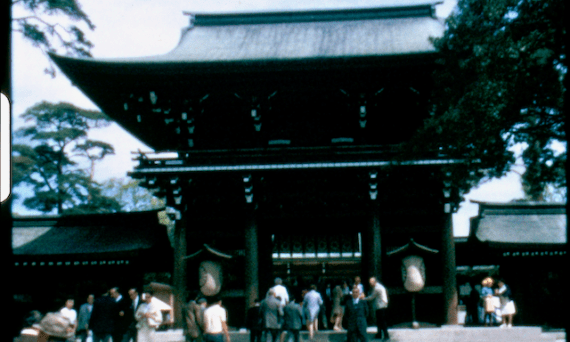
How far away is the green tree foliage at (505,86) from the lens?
947 cm

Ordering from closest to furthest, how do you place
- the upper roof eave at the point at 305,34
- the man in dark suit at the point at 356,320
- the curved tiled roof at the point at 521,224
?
the man in dark suit at the point at 356,320 → the curved tiled roof at the point at 521,224 → the upper roof eave at the point at 305,34

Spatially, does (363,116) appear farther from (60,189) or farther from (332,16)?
(60,189)

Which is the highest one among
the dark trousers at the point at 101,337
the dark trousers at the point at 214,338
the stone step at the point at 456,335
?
the dark trousers at the point at 214,338

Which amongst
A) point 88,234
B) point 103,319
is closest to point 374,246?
point 103,319

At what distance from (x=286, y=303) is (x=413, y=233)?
16.6 ft

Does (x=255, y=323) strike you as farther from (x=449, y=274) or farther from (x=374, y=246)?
(x=449, y=274)

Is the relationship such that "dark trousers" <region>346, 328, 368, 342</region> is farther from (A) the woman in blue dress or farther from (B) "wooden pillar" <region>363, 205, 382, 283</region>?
(B) "wooden pillar" <region>363, 205, 382, 283</region>

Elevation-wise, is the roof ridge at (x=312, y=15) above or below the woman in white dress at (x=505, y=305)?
above

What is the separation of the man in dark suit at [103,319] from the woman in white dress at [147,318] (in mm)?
516

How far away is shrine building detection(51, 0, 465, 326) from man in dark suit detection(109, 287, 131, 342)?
2.99m

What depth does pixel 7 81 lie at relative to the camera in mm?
2961

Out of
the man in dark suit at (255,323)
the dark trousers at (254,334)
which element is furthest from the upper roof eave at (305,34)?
the dark trousers at (254,334)

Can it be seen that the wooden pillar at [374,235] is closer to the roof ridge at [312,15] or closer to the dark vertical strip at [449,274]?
the dark vertical strip at [449,274]

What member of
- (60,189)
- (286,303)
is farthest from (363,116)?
(60,189)
